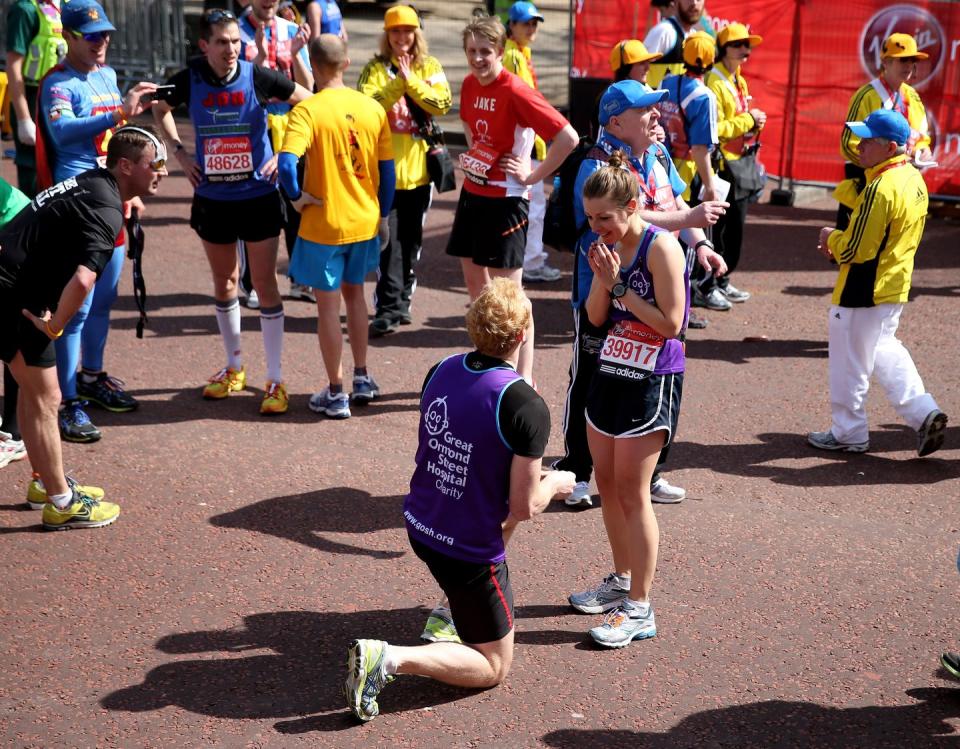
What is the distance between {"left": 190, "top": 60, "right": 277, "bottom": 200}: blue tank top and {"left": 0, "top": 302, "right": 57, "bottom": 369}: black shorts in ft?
6.75

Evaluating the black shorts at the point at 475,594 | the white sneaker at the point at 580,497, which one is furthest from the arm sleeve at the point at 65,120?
the black shorts at the point at 475,594

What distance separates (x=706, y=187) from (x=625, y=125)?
2.77 metres

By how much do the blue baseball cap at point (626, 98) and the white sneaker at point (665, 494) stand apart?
1.90 m

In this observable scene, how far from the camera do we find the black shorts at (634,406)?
4621mm

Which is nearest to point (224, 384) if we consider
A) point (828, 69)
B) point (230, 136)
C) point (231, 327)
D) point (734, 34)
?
→ point (231, 327)

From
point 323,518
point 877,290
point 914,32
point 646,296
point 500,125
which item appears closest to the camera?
point 646,296

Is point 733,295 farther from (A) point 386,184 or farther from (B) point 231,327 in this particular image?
(B) point 231,327

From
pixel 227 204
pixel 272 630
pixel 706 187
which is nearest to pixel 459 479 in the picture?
pixel 272 630

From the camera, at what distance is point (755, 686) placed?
4.42 metres

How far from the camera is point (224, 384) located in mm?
7477

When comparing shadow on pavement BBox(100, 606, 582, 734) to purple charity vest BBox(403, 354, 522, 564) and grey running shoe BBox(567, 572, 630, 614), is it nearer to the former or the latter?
grey running shoe BBox(567, 572, 630, 614)

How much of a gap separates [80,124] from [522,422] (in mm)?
3979

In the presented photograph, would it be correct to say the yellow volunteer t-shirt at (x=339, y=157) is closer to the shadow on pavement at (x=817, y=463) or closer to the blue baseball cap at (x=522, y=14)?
the shadow on pavement at (x=817, y=463)

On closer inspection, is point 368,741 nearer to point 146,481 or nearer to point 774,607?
point 774,607
